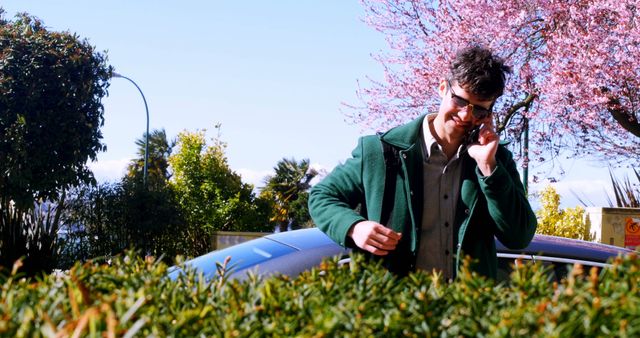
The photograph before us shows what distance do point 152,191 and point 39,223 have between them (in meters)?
10.7

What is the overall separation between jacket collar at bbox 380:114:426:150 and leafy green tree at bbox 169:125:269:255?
20503 mm

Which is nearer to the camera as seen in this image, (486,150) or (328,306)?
(328,306)

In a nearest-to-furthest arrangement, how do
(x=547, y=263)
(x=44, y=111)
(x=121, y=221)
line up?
(x=547, y=263) → (x=121, y=221) → (x=44, y=111)

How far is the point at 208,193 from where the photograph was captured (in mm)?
26156

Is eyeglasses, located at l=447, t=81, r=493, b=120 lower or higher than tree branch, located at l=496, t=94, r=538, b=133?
lower

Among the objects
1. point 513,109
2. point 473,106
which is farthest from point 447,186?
point 513,109

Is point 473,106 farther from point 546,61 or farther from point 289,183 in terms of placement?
point 289,183

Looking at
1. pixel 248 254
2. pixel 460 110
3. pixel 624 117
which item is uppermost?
pixel 624 117

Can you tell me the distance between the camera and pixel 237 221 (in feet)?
84.9

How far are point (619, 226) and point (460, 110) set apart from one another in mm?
11729

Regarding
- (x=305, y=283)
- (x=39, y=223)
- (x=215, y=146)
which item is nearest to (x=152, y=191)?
(x=215, y=146)

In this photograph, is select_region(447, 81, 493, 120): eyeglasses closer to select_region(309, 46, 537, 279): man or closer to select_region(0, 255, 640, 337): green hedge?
select_region(309, 46, 537, 279): man

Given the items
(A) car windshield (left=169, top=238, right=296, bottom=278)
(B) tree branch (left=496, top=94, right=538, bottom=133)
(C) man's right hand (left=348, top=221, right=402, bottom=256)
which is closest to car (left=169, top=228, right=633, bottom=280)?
(A) car windshield (left=169, top=238, right=296, bottom=278)

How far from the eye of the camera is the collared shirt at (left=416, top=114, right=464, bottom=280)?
346cm
